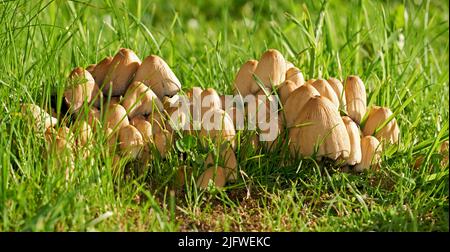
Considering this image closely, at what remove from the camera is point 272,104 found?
9.58 feet

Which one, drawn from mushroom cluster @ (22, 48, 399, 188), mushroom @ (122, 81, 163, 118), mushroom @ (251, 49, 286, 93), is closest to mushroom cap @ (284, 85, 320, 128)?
mushroom cluster @ (22, 48, 399, 188)

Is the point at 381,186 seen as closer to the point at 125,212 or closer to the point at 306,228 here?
the point at 306,228

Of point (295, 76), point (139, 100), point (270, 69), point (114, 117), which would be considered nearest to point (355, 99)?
point (295, 76)

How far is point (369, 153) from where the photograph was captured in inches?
114

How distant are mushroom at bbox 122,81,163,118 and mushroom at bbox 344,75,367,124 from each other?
0.74 m

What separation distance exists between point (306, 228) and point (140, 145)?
65 cm

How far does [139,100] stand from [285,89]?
56 centimetres

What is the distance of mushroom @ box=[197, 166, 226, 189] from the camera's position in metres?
2.71

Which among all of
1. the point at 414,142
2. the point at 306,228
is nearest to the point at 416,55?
the point at 414,142

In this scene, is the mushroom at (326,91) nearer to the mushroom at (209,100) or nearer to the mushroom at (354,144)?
the mushroom at (354,144)

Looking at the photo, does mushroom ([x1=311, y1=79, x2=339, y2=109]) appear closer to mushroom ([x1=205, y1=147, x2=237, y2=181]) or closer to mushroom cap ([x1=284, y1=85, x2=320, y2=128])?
mushroom cap ([x1=284, y1=85, x2=320, y2=128])

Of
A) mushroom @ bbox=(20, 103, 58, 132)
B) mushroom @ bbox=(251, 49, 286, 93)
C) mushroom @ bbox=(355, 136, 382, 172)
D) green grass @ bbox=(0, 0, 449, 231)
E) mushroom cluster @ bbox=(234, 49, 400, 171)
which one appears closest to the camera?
green grass @ bbox=(0, 0, 449, 231)

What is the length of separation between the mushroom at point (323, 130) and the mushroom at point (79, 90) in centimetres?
75

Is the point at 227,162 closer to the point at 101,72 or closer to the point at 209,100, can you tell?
the point at 209,100
